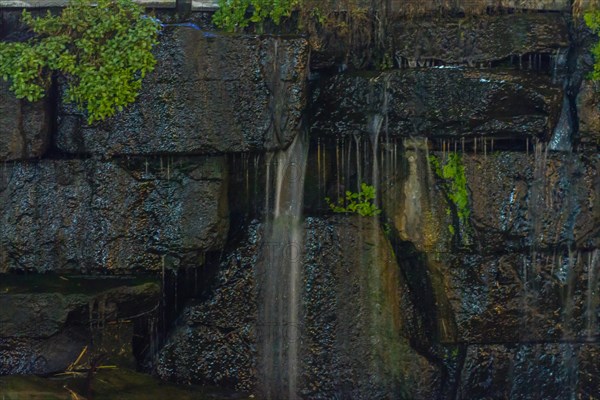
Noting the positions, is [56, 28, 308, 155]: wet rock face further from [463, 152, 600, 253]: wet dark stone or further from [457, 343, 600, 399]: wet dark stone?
[457, 343, 600, 399]: wet dark stone

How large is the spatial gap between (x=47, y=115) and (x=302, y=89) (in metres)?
1.94

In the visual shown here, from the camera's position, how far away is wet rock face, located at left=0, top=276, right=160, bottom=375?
611cm

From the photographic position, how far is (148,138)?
6398mm

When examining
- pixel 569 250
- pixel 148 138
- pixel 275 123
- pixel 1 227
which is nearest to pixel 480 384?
pixel 569 250

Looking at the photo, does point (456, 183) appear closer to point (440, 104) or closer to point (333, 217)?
point (440, 104)

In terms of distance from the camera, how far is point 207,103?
252 inches

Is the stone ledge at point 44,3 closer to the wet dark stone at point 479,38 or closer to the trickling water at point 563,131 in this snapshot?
the wet dark stone at point 479,38

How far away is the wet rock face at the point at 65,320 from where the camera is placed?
6.11 meters

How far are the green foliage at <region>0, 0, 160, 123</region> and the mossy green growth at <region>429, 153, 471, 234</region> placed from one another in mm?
2377

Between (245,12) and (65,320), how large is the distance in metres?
2.79

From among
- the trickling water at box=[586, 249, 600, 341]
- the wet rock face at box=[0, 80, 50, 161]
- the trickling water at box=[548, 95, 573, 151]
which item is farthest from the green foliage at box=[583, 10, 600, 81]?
the wet rock face at box=[0, 80, 50, 161]

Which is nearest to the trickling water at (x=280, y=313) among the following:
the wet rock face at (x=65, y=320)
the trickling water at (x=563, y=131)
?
the wet rock face at (x=65, y=320)

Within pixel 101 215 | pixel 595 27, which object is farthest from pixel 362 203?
pixel 595 27

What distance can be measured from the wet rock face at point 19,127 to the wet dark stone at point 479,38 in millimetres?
2859
